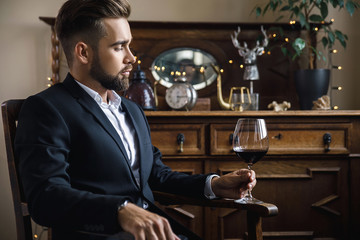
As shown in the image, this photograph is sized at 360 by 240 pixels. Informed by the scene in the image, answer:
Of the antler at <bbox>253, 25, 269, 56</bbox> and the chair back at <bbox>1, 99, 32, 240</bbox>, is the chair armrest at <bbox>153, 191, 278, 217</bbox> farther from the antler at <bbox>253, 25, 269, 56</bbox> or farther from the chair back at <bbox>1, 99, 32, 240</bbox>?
the antler at <bbox>253, 25, 269, 56</bbox>

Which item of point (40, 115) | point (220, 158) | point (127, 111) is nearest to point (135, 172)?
point (127, 111)

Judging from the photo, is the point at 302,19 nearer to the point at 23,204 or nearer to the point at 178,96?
the point at 178,96

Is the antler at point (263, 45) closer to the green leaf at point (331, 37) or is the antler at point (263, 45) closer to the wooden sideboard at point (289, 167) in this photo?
the green leaf at point (331, 37)

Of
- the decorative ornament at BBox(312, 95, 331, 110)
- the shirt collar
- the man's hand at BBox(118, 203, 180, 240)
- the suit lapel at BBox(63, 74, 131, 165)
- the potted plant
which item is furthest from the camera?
the potted plant

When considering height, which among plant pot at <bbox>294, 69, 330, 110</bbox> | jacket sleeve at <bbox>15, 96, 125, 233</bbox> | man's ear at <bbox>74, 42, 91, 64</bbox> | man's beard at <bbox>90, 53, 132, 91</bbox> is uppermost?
man's ear at <bbox>74, 42, 91, 64</bbox>

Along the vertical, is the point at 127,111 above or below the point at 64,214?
above

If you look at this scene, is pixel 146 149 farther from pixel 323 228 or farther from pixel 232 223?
pixel 323 228

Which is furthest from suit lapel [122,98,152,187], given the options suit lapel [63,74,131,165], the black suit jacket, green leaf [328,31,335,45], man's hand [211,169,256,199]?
green leaf [328,31,335,45]

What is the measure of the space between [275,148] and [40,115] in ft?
4.83

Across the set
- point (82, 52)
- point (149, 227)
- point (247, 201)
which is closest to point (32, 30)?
point (82, 52)

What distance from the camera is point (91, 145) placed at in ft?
4.50

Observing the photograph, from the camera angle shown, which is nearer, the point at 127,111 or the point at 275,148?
the point at 127,111

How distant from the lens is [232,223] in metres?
2.46

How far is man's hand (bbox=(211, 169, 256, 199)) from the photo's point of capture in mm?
1452
